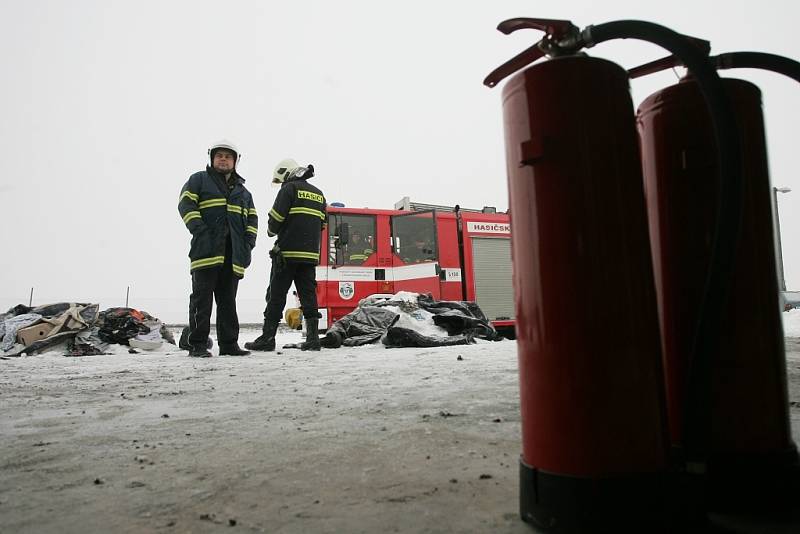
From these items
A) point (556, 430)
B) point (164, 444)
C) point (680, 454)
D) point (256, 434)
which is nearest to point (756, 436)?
point (680, 454)

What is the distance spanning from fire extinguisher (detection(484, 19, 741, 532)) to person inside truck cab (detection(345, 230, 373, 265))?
→ 7.09 metres

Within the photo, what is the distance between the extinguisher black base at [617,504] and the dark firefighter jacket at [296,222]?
4.58 meters

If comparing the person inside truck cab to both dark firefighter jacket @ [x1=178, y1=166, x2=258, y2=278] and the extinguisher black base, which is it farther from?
the extinguisher black base

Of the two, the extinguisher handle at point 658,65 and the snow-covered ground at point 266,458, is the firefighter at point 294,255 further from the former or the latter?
the extinguisher handle at point 658,65

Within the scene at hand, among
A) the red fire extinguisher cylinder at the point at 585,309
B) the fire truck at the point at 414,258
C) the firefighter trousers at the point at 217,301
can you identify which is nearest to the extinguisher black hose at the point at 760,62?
the red fire extinguisher cylinder at the point at 585,309

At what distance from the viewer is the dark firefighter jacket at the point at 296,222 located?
513cm

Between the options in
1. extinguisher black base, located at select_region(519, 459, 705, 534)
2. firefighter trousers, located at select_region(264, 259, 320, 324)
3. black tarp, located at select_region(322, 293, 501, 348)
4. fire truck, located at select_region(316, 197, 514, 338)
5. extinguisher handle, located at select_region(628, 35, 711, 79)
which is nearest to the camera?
extinguisher black base, located at select_region(519, 459, 705, 534)

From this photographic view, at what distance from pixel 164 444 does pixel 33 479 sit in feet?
1.05

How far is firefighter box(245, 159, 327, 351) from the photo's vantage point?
201 inches

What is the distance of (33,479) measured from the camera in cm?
108

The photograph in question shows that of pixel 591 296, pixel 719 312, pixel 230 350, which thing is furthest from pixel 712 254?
pixel 230 350

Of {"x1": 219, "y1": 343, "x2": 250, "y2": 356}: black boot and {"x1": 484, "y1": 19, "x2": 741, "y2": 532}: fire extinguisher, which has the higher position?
{"x1": 484, "y1": 19, "x2": 741, "y2": 532}: fire extinguisher

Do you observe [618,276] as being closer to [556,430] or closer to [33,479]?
[556,430]

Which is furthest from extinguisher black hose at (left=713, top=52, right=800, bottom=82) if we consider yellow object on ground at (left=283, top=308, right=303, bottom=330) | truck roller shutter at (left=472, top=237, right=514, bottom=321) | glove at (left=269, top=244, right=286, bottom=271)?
truck roller shutter at (left=472, top=237, right=514, bottom=321)
